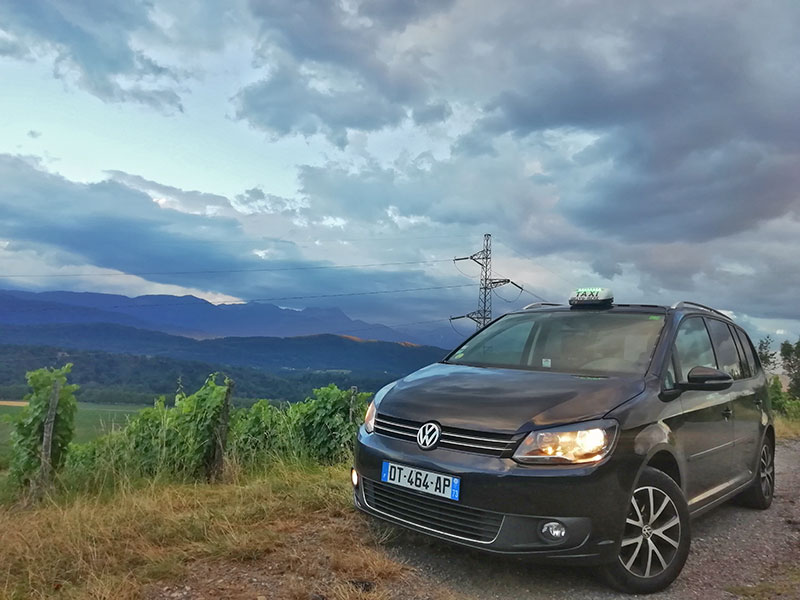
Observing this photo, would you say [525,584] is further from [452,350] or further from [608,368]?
[452,350]

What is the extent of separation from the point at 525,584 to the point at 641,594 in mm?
663

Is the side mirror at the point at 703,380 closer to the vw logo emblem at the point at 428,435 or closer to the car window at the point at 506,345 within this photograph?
the car window at the point at 506,345

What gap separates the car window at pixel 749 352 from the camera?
5673 mm

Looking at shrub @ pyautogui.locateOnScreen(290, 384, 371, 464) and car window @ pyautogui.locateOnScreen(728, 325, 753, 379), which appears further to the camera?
shrub @ pyautogui.locateOnScreen(290, 384, 371, 464)

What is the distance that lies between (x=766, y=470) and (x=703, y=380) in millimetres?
2685

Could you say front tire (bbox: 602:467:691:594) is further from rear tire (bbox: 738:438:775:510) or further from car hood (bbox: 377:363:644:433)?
rear tire (bbox: 738:438:775:510)

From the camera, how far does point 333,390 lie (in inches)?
365

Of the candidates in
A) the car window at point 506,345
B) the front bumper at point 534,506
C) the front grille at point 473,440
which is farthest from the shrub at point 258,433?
the front bumper at point 534,506

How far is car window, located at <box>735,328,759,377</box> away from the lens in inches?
223

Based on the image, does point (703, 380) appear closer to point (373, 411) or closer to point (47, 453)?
point (373, 411)

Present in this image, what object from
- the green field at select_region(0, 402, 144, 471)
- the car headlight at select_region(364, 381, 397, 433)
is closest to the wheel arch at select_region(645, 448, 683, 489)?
the car headlight at select_region(364, 381, 397, 433)

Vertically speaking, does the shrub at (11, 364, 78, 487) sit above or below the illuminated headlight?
below

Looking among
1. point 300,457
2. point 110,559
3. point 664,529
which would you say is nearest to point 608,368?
point 664,529

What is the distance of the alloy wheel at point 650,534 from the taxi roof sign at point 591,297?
1720 millimetres
